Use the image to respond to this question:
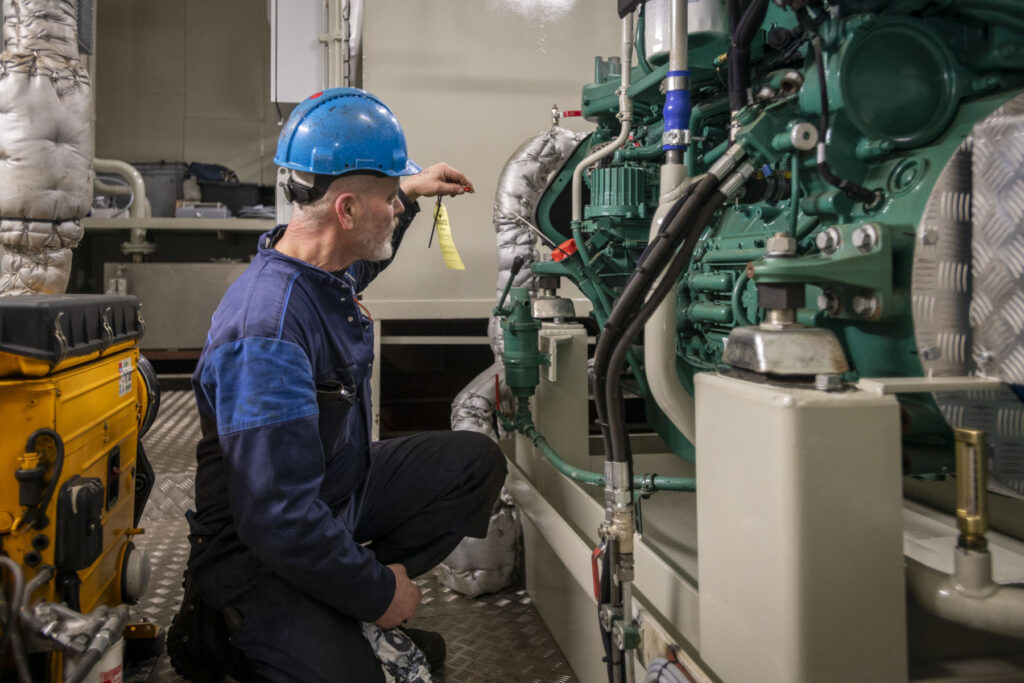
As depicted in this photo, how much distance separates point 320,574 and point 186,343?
3.64m

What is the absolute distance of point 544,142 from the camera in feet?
8.19

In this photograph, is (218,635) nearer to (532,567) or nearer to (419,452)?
(419,452)

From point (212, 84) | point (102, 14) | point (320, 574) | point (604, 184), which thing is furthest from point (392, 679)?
point (102, 14)

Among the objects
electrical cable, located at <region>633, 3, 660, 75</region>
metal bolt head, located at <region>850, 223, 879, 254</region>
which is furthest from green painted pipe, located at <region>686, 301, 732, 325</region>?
electrical cable, located at <region>633, 3, 660, 75</region>

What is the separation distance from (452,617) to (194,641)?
67cm

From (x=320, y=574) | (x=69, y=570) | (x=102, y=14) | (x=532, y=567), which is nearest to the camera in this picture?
(x=69, y=570)

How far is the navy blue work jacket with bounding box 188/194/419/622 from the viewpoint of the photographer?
122 centimetres

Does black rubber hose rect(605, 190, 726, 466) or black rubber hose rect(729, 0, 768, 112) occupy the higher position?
black rubber hose rect(729, 0, 768, 112)

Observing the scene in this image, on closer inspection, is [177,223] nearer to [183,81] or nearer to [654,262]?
[183,81]

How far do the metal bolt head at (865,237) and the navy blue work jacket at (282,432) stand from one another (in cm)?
93

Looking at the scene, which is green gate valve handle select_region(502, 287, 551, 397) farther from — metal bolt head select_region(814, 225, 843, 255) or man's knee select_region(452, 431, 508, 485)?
metal bolt head select_region(814, 225, 843, 255)

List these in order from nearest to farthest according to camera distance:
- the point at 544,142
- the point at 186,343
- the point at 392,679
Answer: the point at 392,679 < the point at 544,142 < the point at 186,343

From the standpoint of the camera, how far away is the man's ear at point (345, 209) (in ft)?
4.74

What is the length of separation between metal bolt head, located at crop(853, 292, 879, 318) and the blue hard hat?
0.91 m
